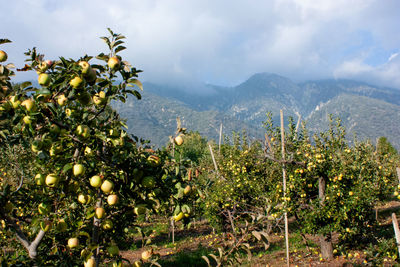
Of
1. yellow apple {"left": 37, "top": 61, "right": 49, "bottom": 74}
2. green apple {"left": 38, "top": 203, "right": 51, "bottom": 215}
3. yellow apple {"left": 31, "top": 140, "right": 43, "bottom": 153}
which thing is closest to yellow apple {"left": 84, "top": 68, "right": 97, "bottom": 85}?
yellow apple {"left": 37, "top": 61, "right": 49, "bottom": 74}

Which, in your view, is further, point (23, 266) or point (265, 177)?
point (265, 177)

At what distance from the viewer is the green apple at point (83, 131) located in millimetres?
1790

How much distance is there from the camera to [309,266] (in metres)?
7.49

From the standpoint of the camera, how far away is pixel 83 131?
1.80m

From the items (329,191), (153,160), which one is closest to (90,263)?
(153,160)

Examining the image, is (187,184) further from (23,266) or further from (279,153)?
(279,153)

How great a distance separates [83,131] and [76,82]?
35 centimetres

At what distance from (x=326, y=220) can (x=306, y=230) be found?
0.64 meters

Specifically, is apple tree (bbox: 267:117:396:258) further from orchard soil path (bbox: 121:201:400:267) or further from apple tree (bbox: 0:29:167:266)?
apple tree (bbox: 0:29:167:266)

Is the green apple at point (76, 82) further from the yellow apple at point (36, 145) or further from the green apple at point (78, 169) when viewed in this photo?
the green apple at point (78, 169)

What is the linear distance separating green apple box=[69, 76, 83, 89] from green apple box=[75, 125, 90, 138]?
290 mm

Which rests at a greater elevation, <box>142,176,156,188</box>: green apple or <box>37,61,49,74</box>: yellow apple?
<box>37,61,49,74</box>: yellow apple

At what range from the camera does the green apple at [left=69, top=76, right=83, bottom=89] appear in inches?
72.1

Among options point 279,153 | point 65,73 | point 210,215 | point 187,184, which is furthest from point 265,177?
point 65,73
